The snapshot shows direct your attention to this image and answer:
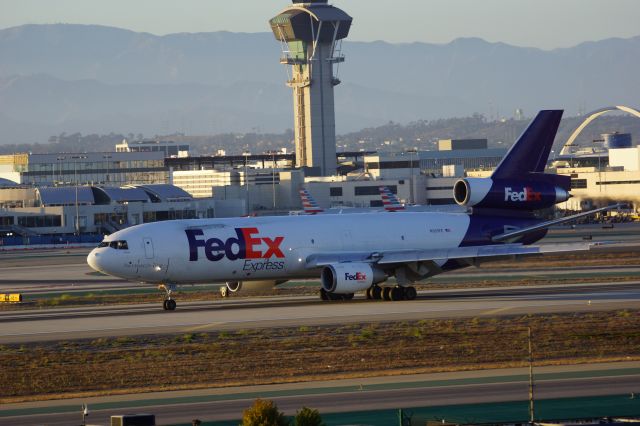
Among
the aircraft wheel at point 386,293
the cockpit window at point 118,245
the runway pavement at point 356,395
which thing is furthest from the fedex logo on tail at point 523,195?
the runway pavement at point 356,395

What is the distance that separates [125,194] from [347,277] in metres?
114

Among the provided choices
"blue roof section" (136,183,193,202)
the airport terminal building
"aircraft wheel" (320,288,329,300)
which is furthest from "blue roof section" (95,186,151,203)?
"aircraft wheel" (320,288,329,300)

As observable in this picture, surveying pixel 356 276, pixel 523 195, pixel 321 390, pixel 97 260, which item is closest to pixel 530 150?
pixel 523 195

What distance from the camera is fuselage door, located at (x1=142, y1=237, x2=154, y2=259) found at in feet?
183

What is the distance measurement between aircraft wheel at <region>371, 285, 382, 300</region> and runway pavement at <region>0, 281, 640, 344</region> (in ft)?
2.63

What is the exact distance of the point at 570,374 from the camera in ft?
121

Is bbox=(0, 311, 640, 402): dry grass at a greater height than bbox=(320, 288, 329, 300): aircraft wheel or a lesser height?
lesser

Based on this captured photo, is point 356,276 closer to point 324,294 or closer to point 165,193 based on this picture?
point 324,294

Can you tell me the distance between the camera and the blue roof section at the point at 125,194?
165m

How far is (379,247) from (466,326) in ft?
49.7

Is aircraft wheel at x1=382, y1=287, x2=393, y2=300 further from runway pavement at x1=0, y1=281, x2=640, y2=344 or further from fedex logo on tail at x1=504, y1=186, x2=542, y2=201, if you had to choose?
fedex logo on tail at x1=504, y1=186, x2=542, y2=201

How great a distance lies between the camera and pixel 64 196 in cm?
16488

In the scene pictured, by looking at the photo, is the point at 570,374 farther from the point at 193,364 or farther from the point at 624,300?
the point at 624,300

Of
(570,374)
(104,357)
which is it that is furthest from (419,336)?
(104,357)
